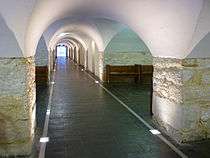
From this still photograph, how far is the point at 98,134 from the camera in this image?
601 centimetres

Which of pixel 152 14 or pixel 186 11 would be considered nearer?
pixel 186 11

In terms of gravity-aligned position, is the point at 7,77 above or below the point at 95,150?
above

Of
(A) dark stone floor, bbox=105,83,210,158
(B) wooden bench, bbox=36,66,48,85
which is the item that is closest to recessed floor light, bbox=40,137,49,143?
(A) dark stone floor, bbox=105,83,210,158

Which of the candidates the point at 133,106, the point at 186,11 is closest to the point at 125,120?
the point at 133,106

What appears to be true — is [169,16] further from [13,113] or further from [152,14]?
[13,113]

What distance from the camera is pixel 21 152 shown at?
486 centimetres

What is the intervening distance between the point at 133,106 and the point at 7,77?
5031 mm

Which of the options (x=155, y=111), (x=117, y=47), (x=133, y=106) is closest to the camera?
(x=155, y=111)

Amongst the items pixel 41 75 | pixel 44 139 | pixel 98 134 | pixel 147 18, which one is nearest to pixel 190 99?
pixel 147 18

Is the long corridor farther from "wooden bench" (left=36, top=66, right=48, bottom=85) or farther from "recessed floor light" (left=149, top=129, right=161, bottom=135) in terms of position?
"wooden bench" (left=36, top=66, right=48, bottom=85)

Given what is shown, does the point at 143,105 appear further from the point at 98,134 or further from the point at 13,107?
the point at 13,107

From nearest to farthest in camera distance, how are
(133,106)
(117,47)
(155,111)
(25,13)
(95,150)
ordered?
(25,13) < (95,150) < (155,111) < (133,106) < (117,47)

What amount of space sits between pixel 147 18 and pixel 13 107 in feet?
10.7

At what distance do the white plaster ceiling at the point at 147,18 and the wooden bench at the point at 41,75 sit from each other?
315 inches
